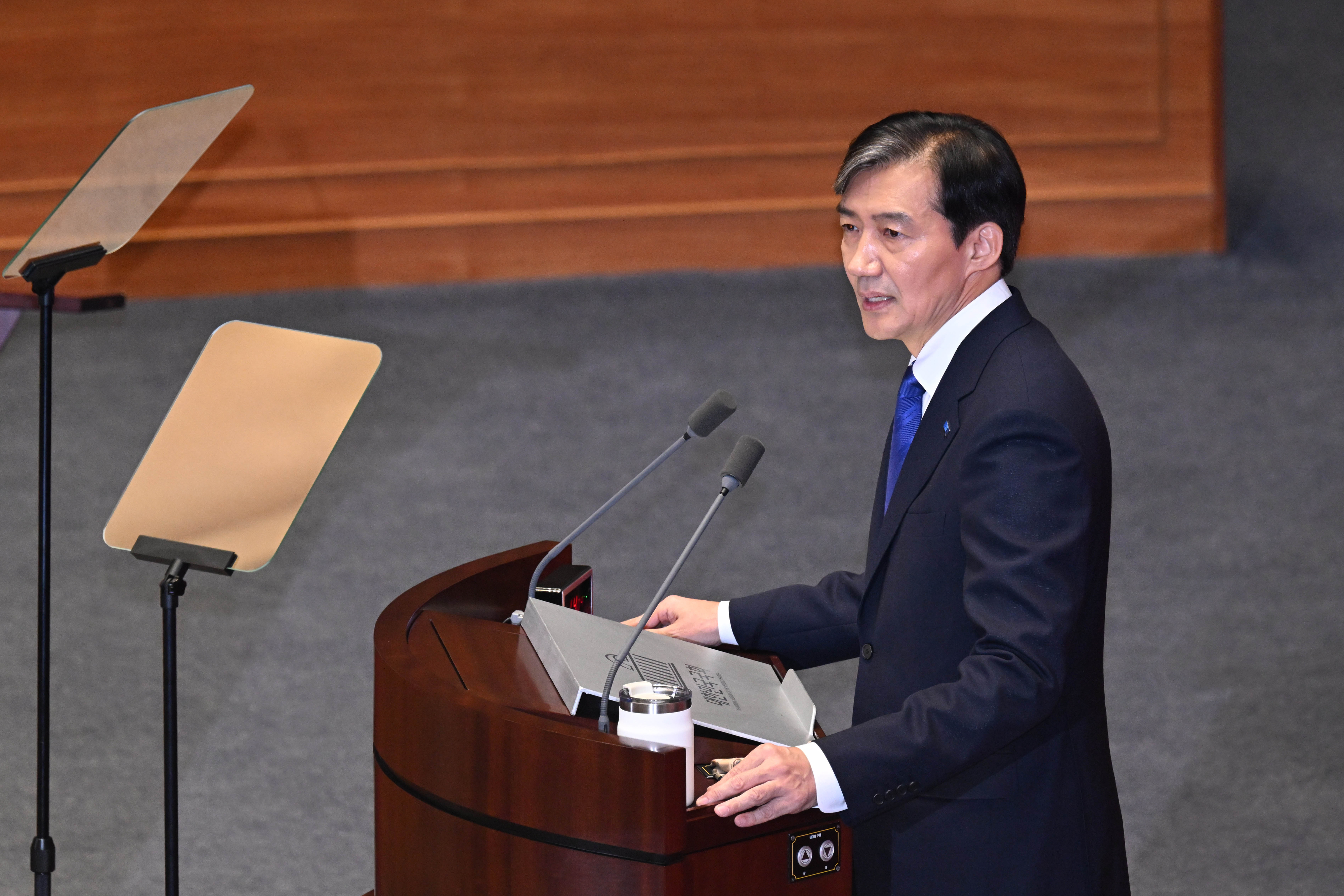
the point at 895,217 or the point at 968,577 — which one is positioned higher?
the point at 895,217

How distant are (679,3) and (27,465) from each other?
9.26ft

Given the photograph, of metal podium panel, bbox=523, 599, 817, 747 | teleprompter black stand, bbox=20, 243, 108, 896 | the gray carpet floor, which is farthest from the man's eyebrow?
the gray carpet floor

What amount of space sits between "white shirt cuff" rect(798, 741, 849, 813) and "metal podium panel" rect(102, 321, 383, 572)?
0.78 m

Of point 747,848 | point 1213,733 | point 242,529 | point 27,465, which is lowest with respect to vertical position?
point 1213,733

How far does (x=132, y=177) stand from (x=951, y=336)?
1.07 metres

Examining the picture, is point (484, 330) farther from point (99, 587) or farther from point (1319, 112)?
point (1319, 112)

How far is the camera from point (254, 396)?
1.92 meters

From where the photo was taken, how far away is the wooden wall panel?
18.2 feet

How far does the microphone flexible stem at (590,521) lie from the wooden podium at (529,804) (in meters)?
0.13

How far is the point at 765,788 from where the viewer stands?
4.71 ft

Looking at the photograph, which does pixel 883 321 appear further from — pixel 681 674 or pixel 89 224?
pixel 89 224

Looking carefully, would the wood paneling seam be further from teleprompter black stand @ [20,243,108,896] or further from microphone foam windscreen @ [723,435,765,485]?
microphone foam windscreen @ [723,435,765,485]

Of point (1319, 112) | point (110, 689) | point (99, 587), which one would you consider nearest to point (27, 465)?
point (99, 587)

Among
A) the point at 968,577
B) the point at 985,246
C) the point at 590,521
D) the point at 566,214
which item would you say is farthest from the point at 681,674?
the point at 566,214
